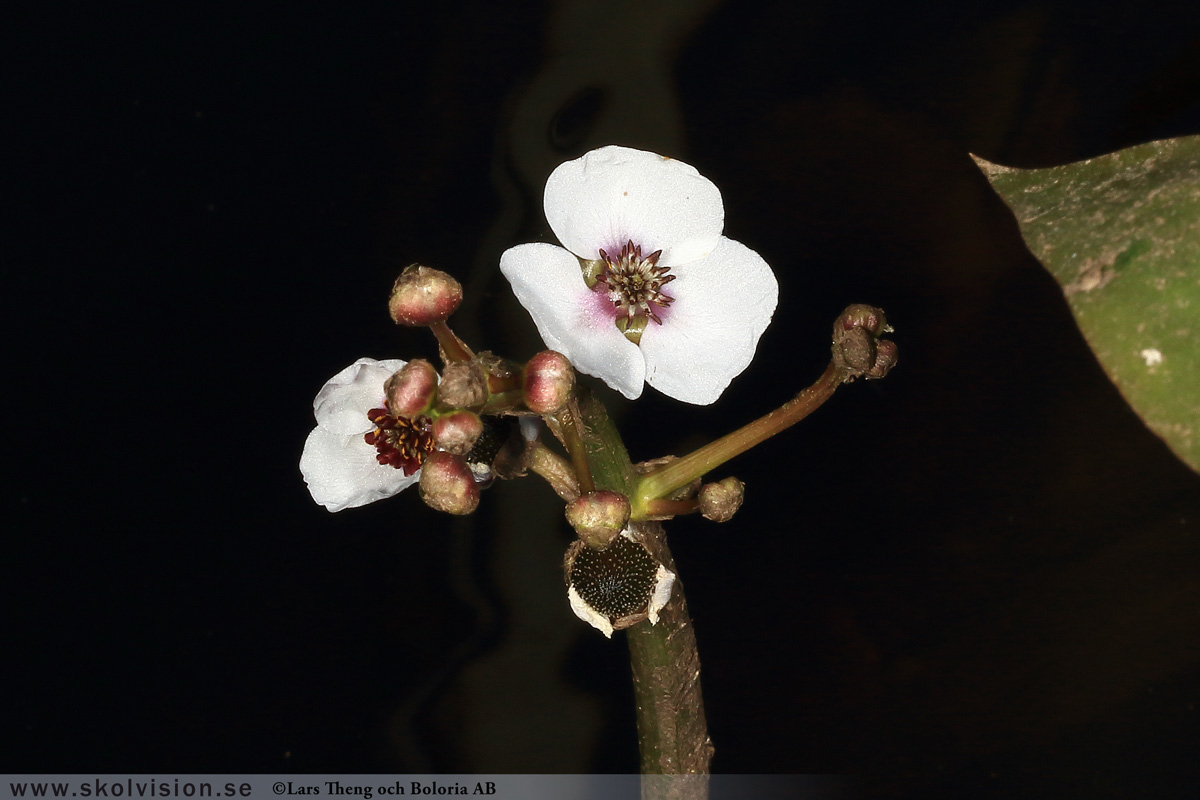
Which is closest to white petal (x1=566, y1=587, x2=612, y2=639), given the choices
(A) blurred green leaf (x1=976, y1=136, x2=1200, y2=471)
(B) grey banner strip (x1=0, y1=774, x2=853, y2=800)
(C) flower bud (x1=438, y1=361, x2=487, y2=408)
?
(C) flower bud (x1=438, y1=361, x2=487, y2=408)

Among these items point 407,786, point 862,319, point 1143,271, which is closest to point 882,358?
point 862,319

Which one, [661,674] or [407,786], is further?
[407,786]

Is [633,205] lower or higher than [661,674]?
higher

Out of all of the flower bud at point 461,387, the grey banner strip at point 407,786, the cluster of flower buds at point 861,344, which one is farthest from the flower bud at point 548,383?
the grey banner strip at point 407,786

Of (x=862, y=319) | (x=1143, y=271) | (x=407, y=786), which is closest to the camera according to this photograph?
(x=1143, y=271)

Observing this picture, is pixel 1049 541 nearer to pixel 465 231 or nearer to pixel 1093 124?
pixel 1093 124

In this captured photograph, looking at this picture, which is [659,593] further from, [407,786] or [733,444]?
[407,786]
